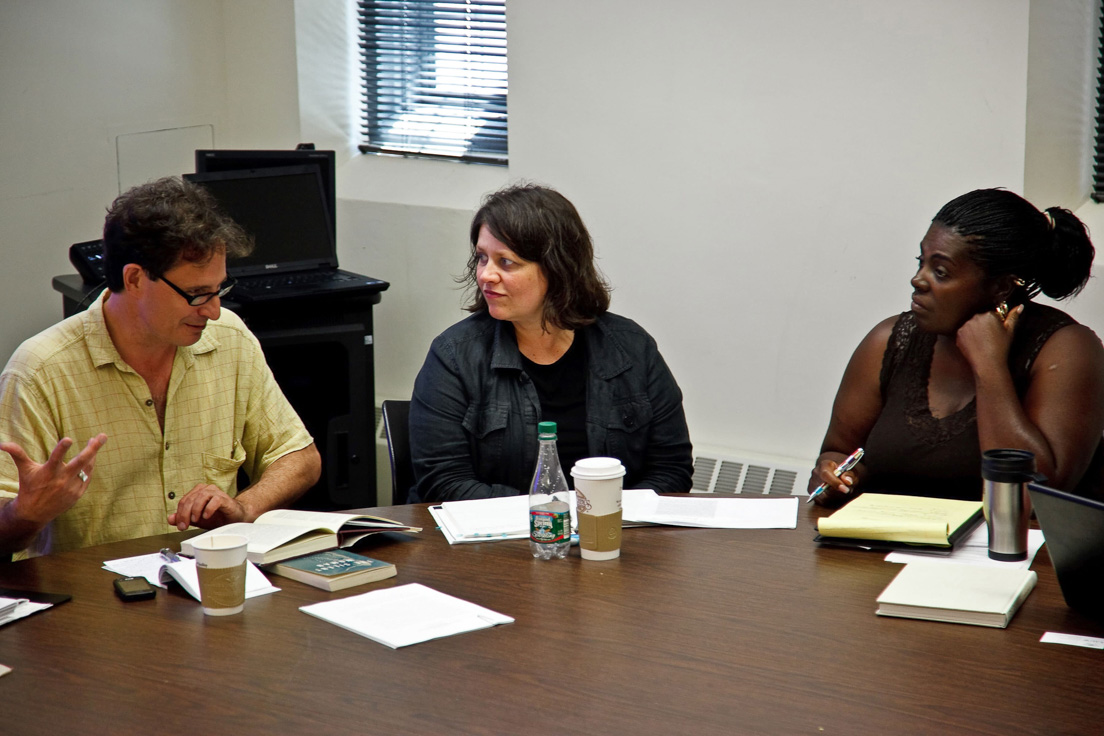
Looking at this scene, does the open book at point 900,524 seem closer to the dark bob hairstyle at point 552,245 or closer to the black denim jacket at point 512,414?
the black denim jacket at point 512,414

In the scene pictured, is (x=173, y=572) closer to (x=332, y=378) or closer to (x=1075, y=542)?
(x=1075, y=542)

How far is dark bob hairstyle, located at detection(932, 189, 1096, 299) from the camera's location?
2424 millimetres

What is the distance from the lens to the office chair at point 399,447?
2609 millimetres

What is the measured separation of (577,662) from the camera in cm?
153

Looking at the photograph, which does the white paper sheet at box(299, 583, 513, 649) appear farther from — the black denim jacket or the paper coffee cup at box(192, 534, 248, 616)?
the black denim jacket

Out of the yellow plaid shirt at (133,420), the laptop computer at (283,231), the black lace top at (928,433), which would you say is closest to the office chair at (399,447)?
the yellow plaid shirt at (133,420)

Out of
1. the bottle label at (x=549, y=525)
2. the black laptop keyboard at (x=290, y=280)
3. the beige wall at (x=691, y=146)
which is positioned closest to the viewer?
the bottle label at (x=549, y=525)

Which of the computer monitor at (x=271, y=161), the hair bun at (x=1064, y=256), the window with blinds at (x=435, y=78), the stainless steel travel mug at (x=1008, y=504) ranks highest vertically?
the window with blinds at (x=435, y=78)

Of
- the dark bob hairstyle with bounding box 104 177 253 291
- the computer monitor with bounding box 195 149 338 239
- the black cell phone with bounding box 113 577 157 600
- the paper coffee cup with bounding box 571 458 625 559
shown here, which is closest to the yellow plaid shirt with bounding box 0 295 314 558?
the dark bob hairstyle with bounding box 104 177 253 291

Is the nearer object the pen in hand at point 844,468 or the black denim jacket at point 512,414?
the pen in hand at point 844,468

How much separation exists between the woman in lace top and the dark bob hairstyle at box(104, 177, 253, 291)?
1329 millimetres

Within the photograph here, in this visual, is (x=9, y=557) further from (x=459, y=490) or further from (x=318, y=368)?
(x=318, y=368)

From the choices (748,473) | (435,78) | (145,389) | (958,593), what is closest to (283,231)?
(435,78)

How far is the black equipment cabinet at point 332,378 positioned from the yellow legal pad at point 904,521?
2.01m
